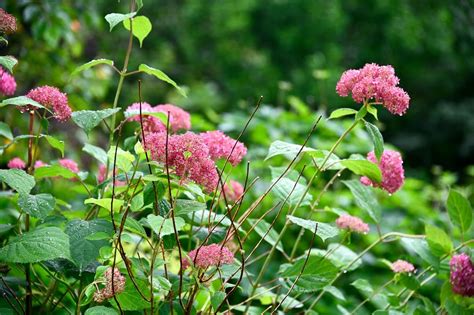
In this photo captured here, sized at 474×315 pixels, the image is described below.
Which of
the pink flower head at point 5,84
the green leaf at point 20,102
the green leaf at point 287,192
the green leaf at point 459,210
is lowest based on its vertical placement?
the green leaf at point 459,210

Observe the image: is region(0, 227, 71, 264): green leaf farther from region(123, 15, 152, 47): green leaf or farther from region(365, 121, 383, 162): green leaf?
region(365, 121, 383, 162): green leaf

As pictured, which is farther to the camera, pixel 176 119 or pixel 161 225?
pixel 176 119

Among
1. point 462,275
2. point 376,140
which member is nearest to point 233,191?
point 376,140

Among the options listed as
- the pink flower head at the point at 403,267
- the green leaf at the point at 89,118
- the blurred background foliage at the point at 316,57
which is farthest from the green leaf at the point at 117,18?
the blurred background foliage at the point at 316,57

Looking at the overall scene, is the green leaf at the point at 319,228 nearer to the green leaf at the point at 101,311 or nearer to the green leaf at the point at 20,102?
the green leaf at the point at 101,311

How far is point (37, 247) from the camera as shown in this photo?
0.83 m

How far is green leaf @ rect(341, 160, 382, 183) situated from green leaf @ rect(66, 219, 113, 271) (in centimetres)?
39

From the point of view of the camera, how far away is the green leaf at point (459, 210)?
120 cm

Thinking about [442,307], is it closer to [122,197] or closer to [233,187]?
[233,187]

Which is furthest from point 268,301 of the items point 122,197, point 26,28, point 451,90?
point 451,90

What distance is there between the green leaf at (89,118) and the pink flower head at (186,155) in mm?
108

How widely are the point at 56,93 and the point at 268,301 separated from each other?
0.57m

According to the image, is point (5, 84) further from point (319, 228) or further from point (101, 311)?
point (319, 228)

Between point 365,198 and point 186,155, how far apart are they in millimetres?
505
